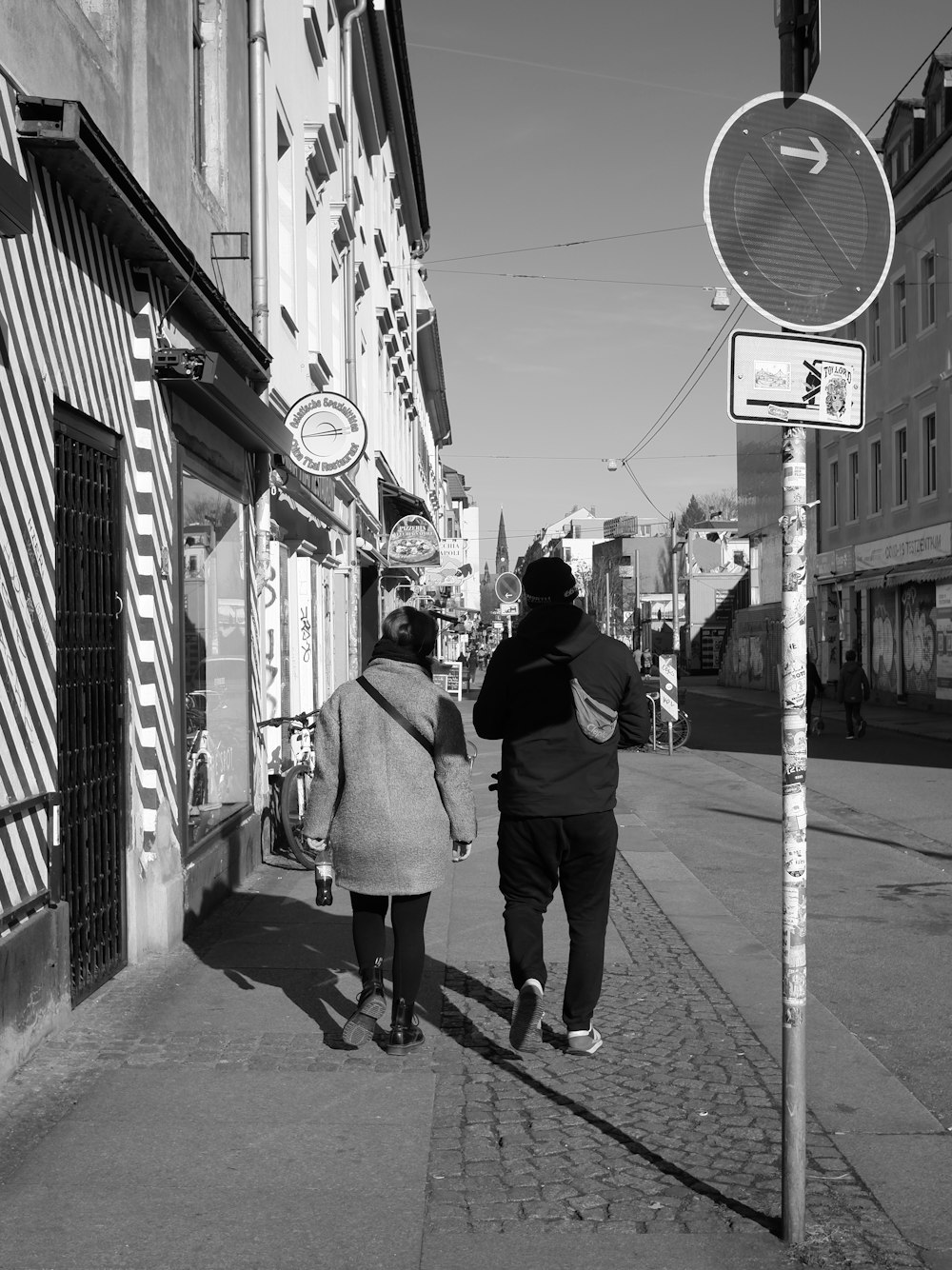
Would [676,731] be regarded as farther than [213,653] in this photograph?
Yes

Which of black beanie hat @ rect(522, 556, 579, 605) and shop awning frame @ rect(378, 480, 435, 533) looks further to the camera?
shop awning frame @ rect(378, 480, 435, 533)

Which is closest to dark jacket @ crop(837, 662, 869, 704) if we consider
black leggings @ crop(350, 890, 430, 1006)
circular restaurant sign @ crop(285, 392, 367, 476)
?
circular restaurant sign @ crop(285, 392, 367, 476)

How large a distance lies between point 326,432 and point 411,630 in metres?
6.58

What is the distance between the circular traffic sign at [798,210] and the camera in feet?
11.9

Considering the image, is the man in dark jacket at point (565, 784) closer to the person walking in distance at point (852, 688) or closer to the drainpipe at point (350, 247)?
the drainpipe at point (350, 247)

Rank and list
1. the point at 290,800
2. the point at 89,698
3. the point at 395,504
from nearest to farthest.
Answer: the point at 89,698 → the point at 290,800 → the point at 395,504

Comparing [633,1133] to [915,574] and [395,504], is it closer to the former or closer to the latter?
[395,504]

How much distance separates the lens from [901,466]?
32.6 m

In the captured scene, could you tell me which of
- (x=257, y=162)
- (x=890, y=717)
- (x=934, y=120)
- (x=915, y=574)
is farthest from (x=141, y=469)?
(x=934, y=120)

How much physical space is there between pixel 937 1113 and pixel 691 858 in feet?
19.5

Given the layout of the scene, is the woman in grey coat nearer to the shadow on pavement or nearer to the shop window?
the shadow on pavement

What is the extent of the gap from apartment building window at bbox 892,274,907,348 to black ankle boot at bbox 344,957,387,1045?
29.6 metres

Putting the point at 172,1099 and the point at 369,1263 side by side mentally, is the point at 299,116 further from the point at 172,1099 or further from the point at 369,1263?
the point at 369,1263

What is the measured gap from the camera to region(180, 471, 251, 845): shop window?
841 centimetres
